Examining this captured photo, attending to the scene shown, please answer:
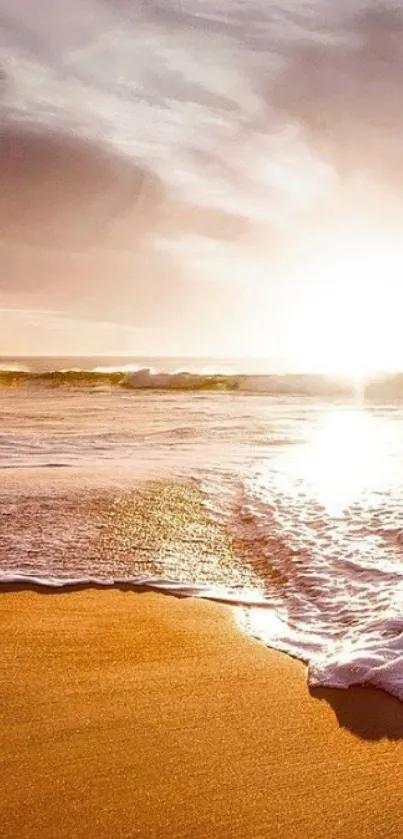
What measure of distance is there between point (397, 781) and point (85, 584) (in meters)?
2.46

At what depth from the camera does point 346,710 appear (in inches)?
120

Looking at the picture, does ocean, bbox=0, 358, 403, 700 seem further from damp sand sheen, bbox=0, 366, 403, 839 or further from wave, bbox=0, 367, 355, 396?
wave, bbox=0, 367, 355, 396

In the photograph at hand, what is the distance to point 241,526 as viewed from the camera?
19.9 ft

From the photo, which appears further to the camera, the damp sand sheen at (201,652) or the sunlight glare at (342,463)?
the sunlight glare at (342,463)

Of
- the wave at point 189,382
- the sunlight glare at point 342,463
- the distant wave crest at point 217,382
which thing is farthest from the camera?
the wave at point 189,382

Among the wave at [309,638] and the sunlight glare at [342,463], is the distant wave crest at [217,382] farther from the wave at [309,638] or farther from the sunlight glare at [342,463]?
the wave at [309,638]

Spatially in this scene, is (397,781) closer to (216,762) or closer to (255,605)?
(216,762)

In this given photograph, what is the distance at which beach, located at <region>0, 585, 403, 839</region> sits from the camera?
2.36 meters

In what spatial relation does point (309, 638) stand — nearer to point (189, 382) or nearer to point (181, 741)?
point (181, 741)

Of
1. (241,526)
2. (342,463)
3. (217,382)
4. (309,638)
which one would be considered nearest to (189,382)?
(217,382)

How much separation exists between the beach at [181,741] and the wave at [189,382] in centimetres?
2306

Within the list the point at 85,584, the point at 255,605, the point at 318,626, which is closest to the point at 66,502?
the point at 85,584

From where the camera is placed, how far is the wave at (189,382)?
1106 inches

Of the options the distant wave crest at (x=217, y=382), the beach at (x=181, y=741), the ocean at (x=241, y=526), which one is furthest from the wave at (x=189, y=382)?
the beach at (x=181, y=741)
